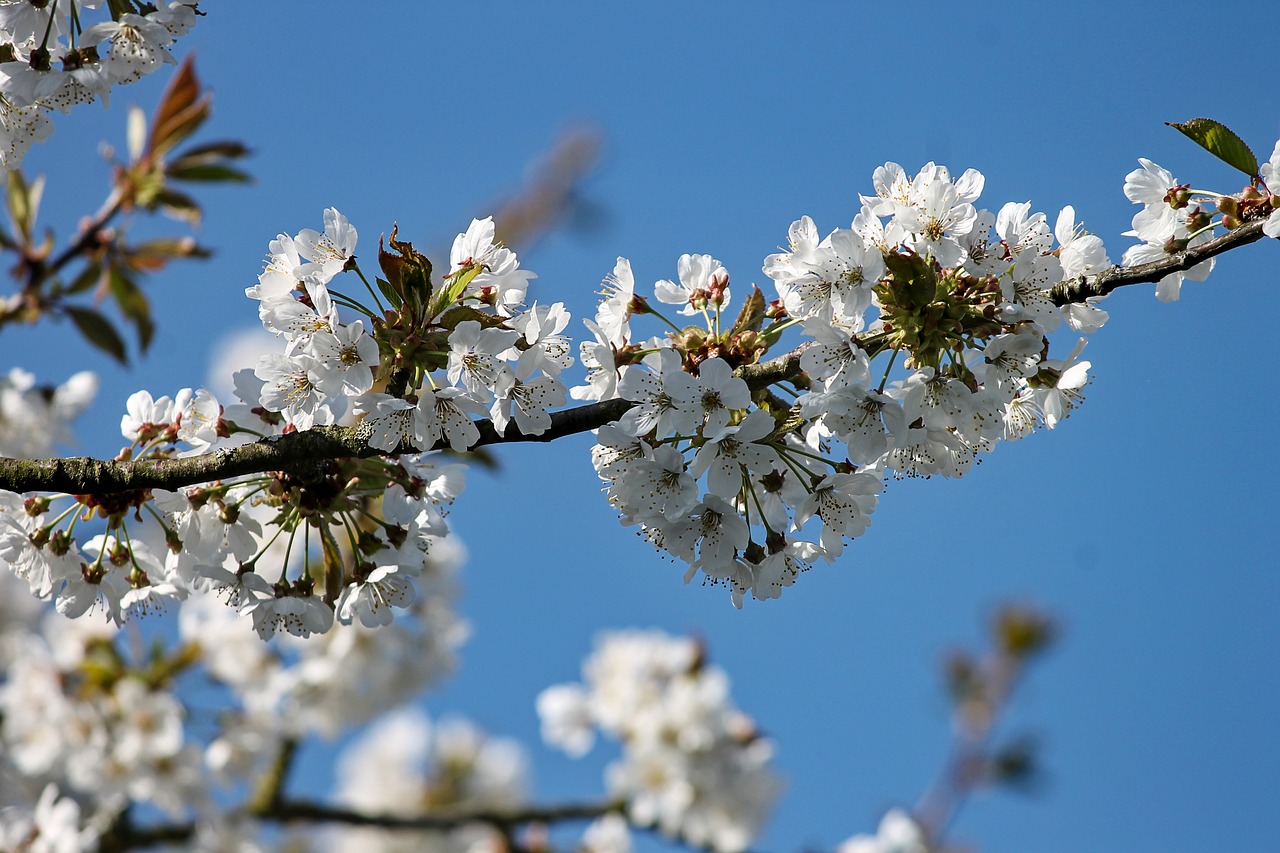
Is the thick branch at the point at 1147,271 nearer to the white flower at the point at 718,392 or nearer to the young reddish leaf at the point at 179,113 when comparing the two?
the white flower at the point at 718,392

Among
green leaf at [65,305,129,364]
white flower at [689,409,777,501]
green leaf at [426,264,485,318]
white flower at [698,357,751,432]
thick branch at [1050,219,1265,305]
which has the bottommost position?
white flower at [689,409,777,501]

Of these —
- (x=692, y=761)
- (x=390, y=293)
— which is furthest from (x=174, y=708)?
(x=390, y=293)

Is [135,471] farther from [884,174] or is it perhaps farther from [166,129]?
[166,129]

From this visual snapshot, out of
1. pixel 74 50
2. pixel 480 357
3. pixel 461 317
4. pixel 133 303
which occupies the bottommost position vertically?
pixel 480 357

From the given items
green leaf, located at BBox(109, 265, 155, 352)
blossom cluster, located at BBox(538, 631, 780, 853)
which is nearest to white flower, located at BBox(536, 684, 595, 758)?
blossom cluster, located at BBox(538, 631, 780, 853)

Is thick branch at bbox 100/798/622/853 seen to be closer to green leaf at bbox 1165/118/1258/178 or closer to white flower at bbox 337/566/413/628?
white flower at bbox 337/566/413/628

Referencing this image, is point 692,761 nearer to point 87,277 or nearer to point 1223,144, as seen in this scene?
point 87,277

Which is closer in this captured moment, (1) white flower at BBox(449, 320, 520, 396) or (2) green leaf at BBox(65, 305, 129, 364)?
(1) white flower at BBox(449, 320, 520, 396)
